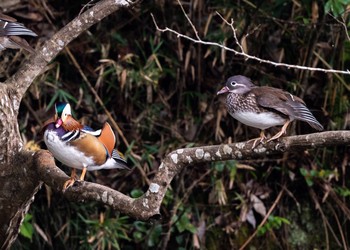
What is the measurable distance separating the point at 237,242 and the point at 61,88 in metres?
1.58

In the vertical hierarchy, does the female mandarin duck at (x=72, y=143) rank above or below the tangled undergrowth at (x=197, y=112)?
above

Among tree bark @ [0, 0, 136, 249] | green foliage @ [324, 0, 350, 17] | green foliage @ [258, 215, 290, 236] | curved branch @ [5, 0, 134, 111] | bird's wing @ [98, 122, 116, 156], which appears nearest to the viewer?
bird's wing @ [98, 122, 116, 156]

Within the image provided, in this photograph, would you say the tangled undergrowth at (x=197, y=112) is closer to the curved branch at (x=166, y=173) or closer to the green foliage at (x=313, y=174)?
the green foliage at (x=313, y=174)

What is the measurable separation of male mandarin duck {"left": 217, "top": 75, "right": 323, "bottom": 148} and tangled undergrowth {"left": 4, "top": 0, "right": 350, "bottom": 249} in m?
1.53

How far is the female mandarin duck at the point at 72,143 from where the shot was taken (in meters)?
3.35

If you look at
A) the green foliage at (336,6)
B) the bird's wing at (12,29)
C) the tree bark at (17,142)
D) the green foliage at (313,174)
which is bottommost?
the green foliage at (313,174)

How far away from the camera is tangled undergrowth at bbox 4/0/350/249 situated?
16.6ft

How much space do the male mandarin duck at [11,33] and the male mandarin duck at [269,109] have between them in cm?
117

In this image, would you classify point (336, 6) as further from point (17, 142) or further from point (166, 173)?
point (17, 142)

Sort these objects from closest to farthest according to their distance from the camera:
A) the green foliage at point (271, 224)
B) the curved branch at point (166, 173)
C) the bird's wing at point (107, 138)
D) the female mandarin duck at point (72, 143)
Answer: the curved branch at point (166, 173) < the female mandarin duck at point (72, 143) < the bird's wing at point (107, 138) < the green foliage at point (271, 224)

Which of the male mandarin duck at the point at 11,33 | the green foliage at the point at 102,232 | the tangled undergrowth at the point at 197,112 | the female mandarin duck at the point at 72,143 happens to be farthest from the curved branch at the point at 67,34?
the green foliage at the point at 102,232

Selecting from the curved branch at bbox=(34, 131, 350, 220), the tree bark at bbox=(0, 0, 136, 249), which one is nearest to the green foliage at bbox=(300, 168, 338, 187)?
the tree bark at bbox=(0, 0, 136, 249)

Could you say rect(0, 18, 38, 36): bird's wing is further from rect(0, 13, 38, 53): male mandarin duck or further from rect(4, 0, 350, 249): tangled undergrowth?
rect(4, 0, 350, 249): tangled undergrowth

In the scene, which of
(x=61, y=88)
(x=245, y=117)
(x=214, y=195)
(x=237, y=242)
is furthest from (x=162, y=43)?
(x=245, y=117)
